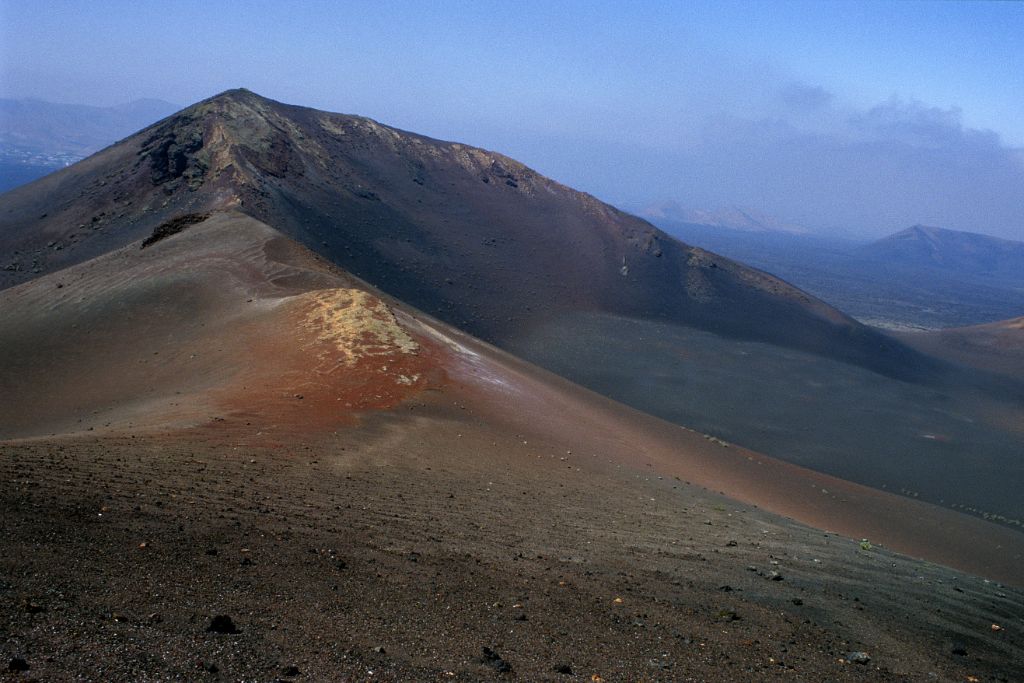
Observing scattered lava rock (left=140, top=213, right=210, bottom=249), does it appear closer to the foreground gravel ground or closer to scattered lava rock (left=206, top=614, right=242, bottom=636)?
the foreground gravel ground

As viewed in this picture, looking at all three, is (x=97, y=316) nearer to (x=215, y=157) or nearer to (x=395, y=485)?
(x=395, y=485)

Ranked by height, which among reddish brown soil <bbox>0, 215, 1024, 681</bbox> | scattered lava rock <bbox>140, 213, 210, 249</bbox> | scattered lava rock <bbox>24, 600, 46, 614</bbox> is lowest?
reddish brown soil <bbox>0, 215, 1024, 681</bbox>

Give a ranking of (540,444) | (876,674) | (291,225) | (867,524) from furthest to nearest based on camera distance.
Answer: (291,225)
(867,524)
(540,444)
(876,674)

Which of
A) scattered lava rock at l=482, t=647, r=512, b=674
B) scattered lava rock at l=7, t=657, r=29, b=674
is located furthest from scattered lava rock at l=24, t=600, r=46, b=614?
scattered lava rock at l=482, t=647, r=512, b=674

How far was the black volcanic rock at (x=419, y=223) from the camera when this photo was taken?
33312mm

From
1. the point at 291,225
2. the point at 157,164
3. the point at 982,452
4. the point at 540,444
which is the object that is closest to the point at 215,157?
the point at 157,164

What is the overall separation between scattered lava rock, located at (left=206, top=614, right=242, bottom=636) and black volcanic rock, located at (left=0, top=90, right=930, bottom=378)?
91.2 feet

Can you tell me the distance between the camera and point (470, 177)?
51.4 m

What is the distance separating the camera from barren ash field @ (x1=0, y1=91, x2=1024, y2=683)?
15.8 ft

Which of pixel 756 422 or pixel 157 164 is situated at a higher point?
pixel 157 164

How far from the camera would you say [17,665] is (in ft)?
12.0

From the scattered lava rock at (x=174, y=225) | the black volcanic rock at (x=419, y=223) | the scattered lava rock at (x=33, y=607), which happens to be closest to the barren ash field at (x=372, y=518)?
the scattered lava rock at (x=33, y=607)

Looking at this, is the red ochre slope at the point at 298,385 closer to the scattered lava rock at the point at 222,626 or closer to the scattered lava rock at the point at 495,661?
the scattered lava rock at the point at 222,626

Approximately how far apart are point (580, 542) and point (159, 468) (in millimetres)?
4979
